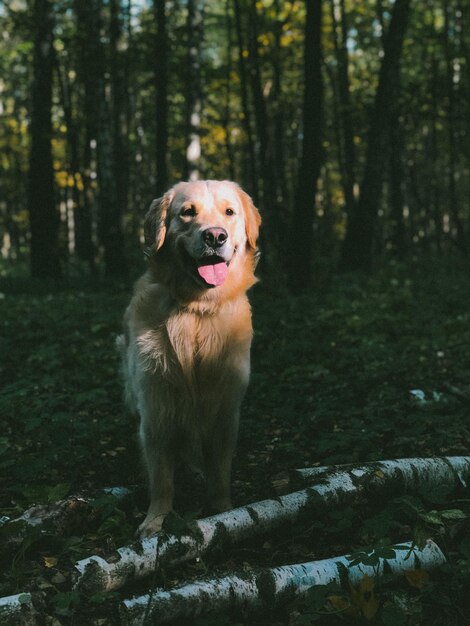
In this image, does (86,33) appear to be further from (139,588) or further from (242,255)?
(139,588)

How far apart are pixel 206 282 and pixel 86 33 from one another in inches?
553

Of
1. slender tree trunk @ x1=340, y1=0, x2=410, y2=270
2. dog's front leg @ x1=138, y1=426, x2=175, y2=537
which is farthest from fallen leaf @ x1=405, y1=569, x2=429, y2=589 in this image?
slender tree trunk @ x1=340, y1=0, x2=410, y2=270

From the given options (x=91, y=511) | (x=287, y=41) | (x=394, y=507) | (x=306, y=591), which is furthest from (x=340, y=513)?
(x=287, y=41)

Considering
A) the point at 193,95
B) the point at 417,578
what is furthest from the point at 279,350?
the point at 193,95

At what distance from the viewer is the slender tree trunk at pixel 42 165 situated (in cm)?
1427

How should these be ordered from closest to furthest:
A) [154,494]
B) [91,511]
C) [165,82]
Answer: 1. [91,511]
2. [154,494]
3. [165,82]

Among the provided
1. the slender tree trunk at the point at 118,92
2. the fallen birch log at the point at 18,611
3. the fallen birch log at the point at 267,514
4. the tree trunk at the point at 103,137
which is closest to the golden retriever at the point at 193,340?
the fallen birch log at the point at 267,514

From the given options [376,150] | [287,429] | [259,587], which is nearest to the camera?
[259,587]

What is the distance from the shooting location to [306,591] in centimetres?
261

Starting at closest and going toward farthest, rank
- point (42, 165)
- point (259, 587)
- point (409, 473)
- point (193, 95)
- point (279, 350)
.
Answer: point (259, 587) < point (409, 473) < point (279, 350) < point (193, 95) < point (42, 165)

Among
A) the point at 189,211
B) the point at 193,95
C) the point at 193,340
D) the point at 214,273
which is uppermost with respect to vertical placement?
the point at 193,95

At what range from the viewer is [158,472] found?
3584mm

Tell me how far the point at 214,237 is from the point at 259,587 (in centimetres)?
170

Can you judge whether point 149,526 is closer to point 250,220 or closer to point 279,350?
point 250,220
